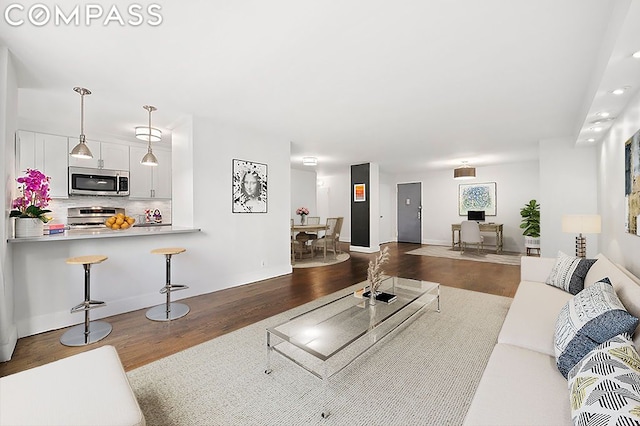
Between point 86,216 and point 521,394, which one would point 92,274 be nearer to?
point 86,216

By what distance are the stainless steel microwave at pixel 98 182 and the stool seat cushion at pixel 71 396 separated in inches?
166

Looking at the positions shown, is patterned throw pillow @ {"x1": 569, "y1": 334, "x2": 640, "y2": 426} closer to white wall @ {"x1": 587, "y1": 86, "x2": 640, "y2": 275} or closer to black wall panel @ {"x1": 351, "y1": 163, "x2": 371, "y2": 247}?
white wall @ {"x1": 587, "y1": 86, "x2": 640, "y2": 275}

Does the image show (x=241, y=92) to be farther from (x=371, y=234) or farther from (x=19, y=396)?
(x=371, y=234)

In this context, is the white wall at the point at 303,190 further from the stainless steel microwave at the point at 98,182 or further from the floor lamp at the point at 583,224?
the floor lamp at the point at 583,224

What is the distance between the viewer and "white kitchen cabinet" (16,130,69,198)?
4.18 meters

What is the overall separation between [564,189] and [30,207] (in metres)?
7.19

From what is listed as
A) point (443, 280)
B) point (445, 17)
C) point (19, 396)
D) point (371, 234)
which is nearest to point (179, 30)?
point (445, 17)

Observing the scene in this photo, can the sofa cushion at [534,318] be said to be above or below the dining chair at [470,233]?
below

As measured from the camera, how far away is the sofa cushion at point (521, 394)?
1030 millimetres

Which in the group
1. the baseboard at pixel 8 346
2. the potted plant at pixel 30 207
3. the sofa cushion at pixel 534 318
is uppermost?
the potted plant at pixel 30 207

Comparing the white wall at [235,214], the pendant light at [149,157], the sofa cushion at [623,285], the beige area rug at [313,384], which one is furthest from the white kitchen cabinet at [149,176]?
the sofa cushion at [623,285]

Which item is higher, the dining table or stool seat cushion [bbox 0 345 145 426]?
the dining table

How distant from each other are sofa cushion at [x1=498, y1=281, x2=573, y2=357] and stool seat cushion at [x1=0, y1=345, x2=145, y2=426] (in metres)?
2.00

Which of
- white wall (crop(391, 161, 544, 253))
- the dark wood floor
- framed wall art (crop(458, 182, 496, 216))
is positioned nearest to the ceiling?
the dark wood floor
